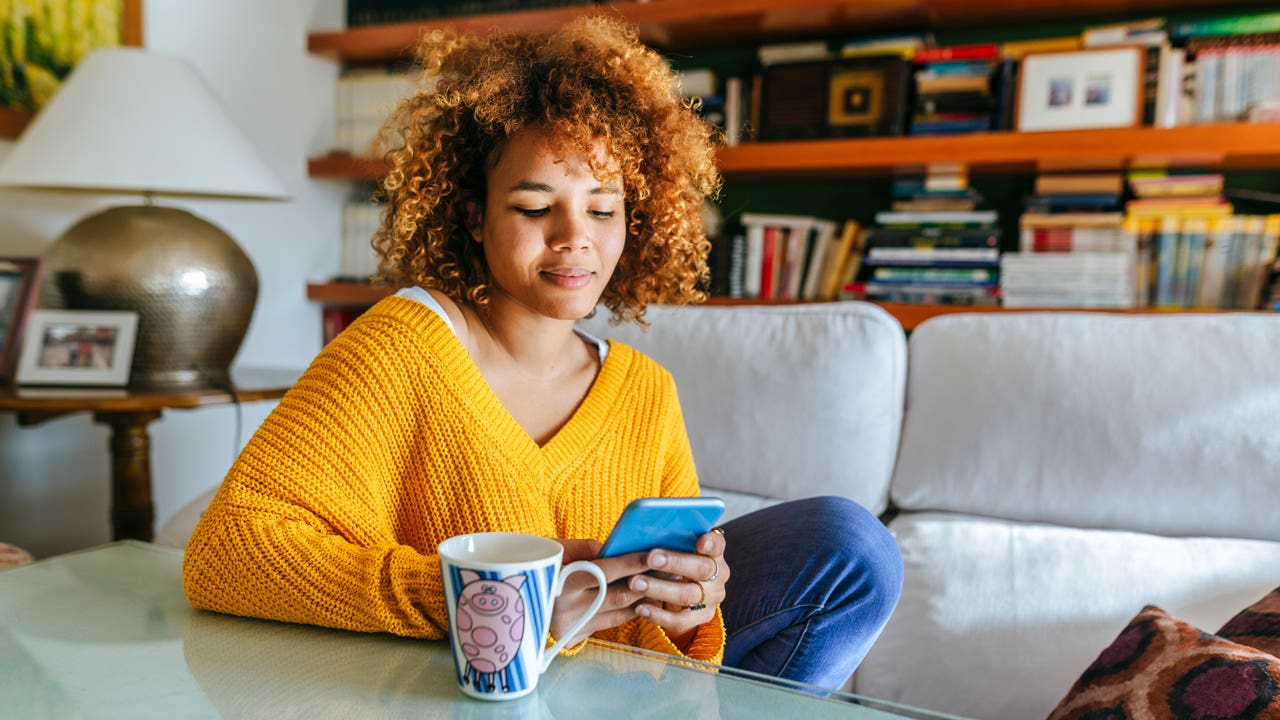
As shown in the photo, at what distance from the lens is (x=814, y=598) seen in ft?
3.04

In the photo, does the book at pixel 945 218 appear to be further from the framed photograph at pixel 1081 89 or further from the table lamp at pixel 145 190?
the table lamp at pixel 145 190

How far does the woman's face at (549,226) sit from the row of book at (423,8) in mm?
1710

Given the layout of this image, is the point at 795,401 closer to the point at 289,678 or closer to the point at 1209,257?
the point at 289,678

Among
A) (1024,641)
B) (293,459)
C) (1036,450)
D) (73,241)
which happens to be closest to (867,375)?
(1036,450)

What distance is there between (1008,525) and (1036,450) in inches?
4.6

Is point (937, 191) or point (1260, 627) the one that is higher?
point (937, 191)

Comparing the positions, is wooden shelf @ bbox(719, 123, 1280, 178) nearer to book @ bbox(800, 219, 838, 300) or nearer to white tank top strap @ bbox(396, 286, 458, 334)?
book @ bbox(800, 219, 838, 300)

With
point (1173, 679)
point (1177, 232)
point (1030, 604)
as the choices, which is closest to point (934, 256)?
point (1177, 232)

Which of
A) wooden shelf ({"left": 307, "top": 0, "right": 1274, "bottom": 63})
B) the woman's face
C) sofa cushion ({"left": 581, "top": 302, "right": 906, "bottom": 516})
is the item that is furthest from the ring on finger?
wooden shelf ({"left": 307, "top": 0, "right": 1274, "bottom": 63})

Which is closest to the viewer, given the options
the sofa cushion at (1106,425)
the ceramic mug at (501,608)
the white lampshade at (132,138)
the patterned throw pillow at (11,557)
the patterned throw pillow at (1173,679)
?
the ceramic mug at (501,608)

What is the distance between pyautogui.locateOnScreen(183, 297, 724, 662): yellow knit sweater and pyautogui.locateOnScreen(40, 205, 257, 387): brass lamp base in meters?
0.97

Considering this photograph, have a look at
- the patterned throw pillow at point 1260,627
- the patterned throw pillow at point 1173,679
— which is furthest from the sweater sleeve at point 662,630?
the patterned throw pillow at point 1260,627

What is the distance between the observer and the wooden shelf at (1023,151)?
1.95 metres

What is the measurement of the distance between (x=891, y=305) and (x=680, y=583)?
5.29ft
